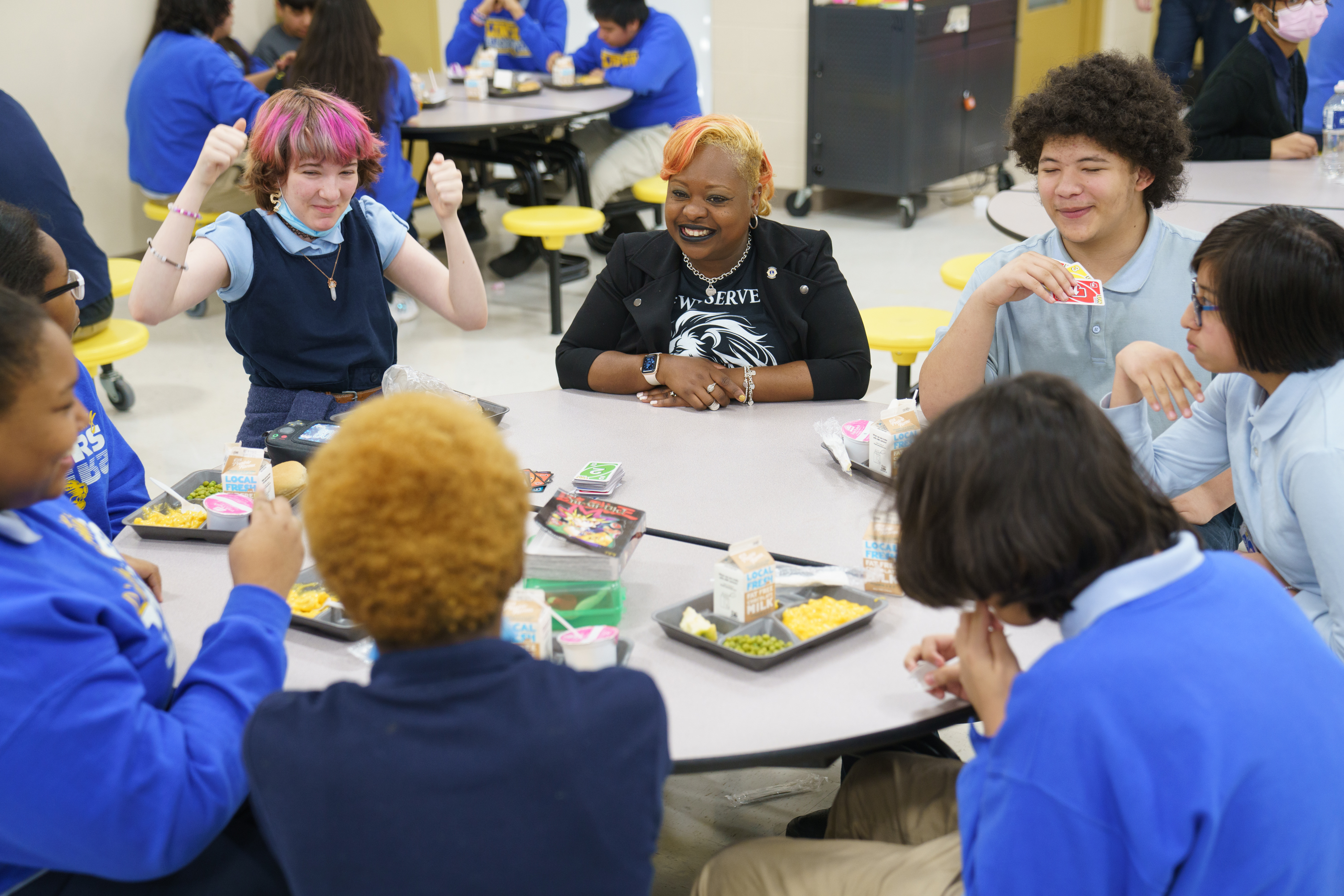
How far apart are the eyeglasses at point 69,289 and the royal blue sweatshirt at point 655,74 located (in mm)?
4295

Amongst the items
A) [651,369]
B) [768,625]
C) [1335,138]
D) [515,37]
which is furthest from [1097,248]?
[515,37]

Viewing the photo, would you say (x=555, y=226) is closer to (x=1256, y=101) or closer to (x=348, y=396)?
(x=348, y=396)

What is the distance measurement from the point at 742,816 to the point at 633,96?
4561mm

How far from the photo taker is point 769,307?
2711 mm

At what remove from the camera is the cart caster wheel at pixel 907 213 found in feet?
22.7

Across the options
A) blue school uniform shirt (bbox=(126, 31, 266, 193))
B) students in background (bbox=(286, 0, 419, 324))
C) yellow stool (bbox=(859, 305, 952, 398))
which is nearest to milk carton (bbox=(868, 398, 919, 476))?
yellow stool (bbox=(859, 305, 952, 398))

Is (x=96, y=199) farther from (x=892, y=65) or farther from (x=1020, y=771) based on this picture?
(x=1020, y=771)

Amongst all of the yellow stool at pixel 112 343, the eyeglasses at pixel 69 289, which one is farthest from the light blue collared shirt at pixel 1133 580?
the yellow stool at pixel 112 343

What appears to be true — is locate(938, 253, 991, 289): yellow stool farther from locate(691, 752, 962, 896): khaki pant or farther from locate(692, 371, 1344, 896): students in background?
locate(692, 371, 1344, 896): students in background

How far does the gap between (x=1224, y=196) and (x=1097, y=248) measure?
1.78 m

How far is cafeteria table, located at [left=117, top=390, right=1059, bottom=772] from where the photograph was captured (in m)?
1.48

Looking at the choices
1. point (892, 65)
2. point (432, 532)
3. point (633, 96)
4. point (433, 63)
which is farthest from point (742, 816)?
point (433, 63)

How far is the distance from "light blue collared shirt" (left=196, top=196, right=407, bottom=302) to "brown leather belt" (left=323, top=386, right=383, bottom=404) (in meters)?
0.30

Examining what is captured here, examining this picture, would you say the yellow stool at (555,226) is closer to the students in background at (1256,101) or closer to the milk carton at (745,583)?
the students in background at (1256,101)
